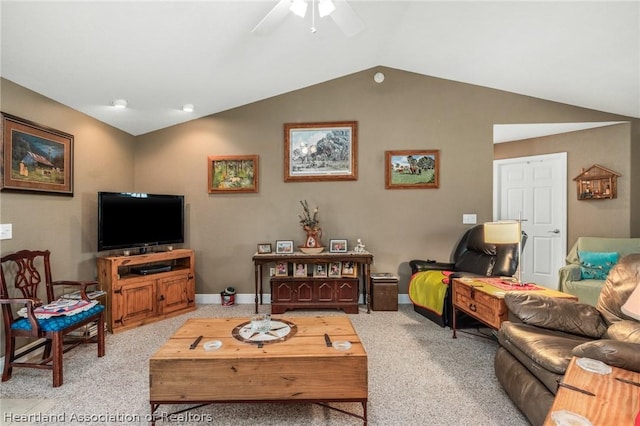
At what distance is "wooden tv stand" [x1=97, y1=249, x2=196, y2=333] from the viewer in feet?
10.1

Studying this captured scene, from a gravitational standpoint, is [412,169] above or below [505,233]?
above

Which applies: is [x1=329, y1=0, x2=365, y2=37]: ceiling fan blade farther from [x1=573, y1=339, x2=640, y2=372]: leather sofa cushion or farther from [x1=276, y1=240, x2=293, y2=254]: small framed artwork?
[x1=276, y1=240, x2=293, y2=254]: small framed artwork

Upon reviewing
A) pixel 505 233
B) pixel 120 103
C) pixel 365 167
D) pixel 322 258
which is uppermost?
pixel 120 103

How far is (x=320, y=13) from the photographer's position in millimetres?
1973

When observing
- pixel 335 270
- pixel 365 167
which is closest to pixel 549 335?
pixel 335 270

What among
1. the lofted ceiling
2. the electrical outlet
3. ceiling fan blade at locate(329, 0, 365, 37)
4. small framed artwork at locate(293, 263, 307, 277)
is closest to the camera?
ceiling fan blade at locate(329, 0, 365, 37)

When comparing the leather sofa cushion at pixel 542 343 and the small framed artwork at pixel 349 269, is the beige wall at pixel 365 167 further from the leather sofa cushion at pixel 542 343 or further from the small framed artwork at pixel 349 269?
the leather sofa cushion at pixel 542 343

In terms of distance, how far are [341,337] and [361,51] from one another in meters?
3.33

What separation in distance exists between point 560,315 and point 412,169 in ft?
8.25

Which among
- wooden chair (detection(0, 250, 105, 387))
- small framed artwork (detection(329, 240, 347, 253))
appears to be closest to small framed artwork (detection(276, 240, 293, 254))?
small framed artwork (detection(329, 240, 347, 253))

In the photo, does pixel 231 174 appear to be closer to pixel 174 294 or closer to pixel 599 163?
pixel 174 294

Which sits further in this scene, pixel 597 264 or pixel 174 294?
pixel 174 294

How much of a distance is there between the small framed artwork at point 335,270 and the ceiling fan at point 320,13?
102 inches

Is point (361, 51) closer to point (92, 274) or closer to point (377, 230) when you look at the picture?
point (377, 230)
